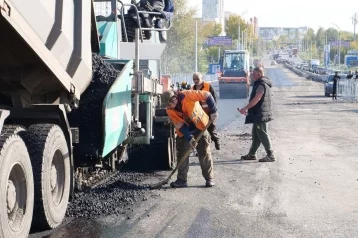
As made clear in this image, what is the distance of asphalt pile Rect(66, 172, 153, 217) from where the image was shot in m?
7.92

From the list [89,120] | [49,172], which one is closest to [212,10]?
[89,120]

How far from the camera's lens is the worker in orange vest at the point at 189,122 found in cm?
961

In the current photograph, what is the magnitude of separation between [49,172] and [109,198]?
1.81 m

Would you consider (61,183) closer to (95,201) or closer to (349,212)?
(95,201)

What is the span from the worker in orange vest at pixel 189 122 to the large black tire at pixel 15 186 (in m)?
Answer: 3.50

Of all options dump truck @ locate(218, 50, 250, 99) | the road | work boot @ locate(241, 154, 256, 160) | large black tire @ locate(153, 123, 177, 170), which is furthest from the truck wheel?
dump truck @ locate(218, 50, 250, 99)

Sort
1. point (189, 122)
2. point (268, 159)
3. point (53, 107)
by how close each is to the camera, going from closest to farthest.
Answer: point (53, 107) < point (189, 122) < point (268, 159)

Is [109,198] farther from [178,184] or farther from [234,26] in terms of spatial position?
[234,26]

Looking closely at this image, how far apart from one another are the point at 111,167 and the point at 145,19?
3.12 meters

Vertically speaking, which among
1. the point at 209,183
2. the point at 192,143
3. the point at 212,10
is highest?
the point at 212,10

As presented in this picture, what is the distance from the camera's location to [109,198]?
28.2ft

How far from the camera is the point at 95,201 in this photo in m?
8.33

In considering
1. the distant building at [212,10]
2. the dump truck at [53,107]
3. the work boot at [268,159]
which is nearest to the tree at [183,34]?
the work boot at [268,159]

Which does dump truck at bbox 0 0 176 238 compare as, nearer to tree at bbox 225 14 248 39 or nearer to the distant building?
tree at bbox 225 14 248 39
